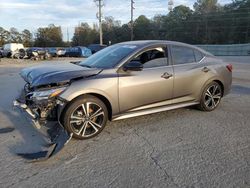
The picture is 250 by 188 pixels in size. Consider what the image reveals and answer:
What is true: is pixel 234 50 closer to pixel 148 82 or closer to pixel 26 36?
pixel 148 82

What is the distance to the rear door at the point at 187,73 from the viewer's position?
18.1 ft

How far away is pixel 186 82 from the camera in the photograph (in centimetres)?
564

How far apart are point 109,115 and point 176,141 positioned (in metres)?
1.24

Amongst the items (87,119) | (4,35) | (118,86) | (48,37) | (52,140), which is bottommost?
(52,140)

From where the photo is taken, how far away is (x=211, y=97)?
6191 millimetres

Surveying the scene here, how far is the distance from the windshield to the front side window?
0.22 meters

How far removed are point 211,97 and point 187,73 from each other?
100 cm

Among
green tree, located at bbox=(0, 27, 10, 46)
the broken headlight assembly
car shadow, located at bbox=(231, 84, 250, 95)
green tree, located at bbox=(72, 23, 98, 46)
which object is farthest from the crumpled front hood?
green tree, located at bbox=(0, 27, 10, 46)

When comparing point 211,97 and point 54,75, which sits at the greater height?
point 54,75

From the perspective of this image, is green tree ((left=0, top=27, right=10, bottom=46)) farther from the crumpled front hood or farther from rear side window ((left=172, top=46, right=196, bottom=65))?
rear side window ((left=172, top=46, right=196, bottom=65))

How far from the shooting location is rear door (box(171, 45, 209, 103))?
553 cm

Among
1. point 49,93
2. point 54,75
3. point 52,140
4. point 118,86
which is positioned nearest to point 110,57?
point 118,86

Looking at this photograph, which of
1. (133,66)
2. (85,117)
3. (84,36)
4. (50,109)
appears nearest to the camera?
(50,109)

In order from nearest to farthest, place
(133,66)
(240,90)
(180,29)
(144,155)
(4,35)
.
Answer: (144,155)
(133,66)
(240,90)
(180,29)
(4,35)
